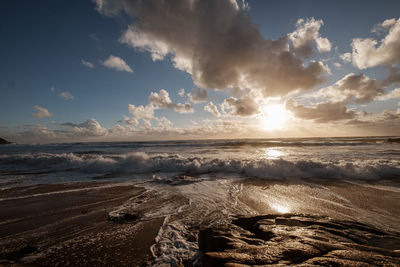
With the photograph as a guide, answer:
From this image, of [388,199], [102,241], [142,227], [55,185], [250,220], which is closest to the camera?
[102,241]

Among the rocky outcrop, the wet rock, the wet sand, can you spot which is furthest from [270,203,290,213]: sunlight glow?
the wet rock

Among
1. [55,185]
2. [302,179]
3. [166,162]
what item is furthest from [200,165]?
[55,185]

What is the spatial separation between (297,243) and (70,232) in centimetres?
455

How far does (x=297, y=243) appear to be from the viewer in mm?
2488

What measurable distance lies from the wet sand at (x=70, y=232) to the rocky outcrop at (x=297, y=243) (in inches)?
54.5

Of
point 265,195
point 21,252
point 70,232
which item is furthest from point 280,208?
point 21,252

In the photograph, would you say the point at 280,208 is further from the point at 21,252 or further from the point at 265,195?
the point at 21,252

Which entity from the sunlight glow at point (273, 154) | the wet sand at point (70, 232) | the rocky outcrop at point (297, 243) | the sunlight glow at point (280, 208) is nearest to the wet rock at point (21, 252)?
the wet sand at point (70, 232)

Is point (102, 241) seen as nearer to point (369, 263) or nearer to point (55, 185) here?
point (369, 263)

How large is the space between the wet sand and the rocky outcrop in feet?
4.54

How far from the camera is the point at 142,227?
392 centimetres

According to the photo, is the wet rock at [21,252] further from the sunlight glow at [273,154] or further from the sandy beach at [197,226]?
the sunlight glow at [273,154]

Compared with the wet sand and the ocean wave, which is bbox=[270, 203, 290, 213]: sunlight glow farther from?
the ocean wave

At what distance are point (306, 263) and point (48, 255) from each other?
410 centimetres
